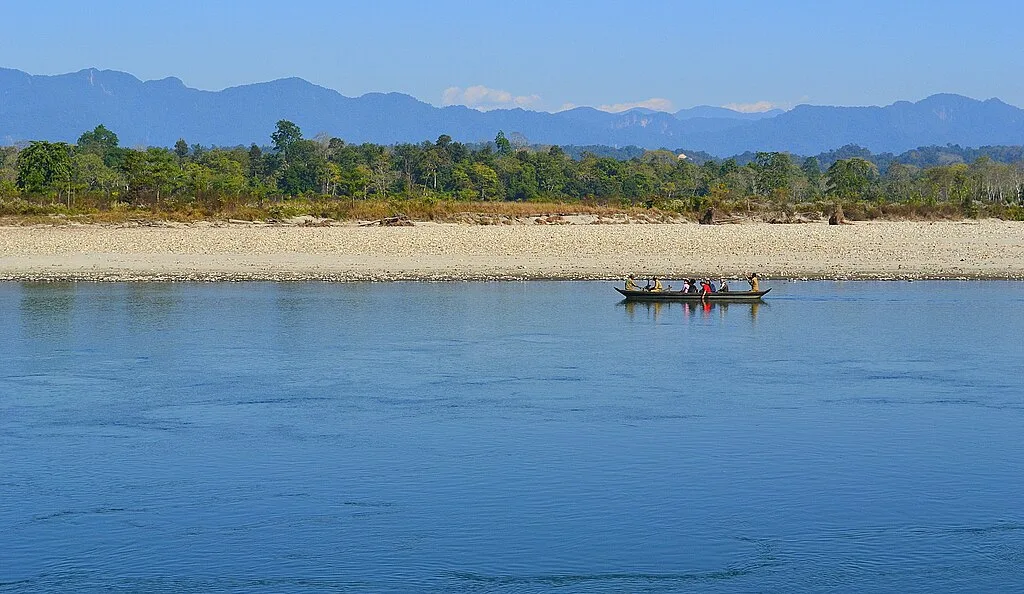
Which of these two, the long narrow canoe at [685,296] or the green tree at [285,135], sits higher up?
the green tree at [285,135]

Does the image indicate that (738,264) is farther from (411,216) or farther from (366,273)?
(411,216)

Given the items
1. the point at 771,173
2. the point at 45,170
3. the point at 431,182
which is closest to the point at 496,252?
the point at 45,170

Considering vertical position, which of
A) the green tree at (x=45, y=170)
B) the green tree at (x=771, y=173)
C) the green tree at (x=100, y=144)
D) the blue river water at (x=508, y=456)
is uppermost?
the green tree at (x=100, y=144)

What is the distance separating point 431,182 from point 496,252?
41704mm

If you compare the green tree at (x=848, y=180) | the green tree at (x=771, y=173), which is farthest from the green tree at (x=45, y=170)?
the green tree at (x=848, y=180)

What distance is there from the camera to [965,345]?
24.2m

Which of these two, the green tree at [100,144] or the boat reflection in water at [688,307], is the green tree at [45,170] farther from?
the boat reflection in water at [688,307]

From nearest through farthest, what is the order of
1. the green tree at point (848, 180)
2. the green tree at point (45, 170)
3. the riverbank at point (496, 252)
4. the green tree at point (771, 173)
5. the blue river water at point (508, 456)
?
the blue river water at point (508, 456), the riverbank at point (496, 252), the green tree at point (45, 170), the green tree at point (848, 180), the green tree at point (771, 173)

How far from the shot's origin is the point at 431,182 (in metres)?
81.4

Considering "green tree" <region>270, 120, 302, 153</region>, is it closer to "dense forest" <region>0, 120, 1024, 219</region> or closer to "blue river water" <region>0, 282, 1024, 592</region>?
"dense forest" <region>0, 120, 1024, 219</region>

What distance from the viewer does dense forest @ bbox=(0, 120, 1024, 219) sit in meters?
56.3

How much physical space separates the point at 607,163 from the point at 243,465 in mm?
73293

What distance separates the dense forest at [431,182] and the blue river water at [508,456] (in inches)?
1152

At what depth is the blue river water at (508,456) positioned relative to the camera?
11.2 m
